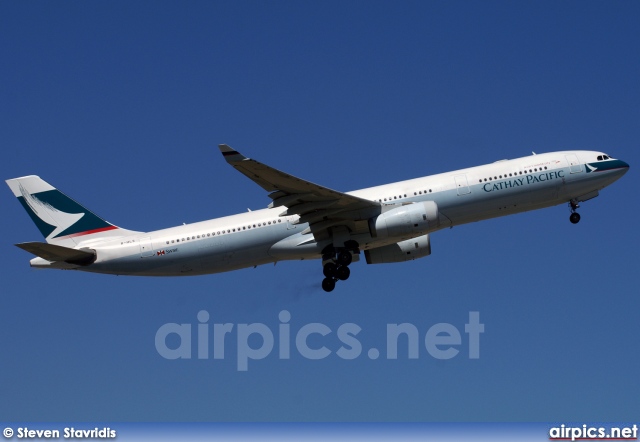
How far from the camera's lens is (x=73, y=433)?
133 ft

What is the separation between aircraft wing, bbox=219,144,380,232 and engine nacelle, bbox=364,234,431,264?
3.97m

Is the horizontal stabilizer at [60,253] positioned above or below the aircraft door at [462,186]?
below

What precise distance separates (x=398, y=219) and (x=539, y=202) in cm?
696

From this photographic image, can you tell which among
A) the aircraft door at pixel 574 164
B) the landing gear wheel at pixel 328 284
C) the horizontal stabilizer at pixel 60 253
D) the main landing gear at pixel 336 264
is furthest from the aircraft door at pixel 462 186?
the horizontal stabilizer at pixel 60 253

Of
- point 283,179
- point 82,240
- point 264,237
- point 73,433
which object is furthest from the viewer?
point 82,240

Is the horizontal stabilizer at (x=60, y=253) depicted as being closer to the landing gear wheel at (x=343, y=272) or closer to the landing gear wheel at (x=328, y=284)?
the landing gear wheel at (x=328, y=284)

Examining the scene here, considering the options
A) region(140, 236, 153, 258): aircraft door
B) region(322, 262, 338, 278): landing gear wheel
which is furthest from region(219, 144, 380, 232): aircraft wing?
region(140, 236, 153, 258): aircraft door

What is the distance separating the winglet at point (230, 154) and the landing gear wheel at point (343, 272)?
888 cm

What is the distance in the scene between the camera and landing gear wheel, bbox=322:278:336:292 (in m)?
48.5

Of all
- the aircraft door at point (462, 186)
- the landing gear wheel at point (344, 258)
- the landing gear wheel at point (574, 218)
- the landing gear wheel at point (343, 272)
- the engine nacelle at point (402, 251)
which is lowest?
the landing gear wheel at point (343, 272)

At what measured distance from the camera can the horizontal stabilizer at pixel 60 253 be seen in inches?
1811

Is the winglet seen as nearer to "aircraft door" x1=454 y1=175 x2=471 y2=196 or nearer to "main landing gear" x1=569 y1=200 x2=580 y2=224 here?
"aircraft door" x1=454 y1=175 x2=471 y2=196

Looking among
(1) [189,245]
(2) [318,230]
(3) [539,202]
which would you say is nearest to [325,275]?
(2) [318,230]

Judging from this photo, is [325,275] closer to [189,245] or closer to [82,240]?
[189,245]
